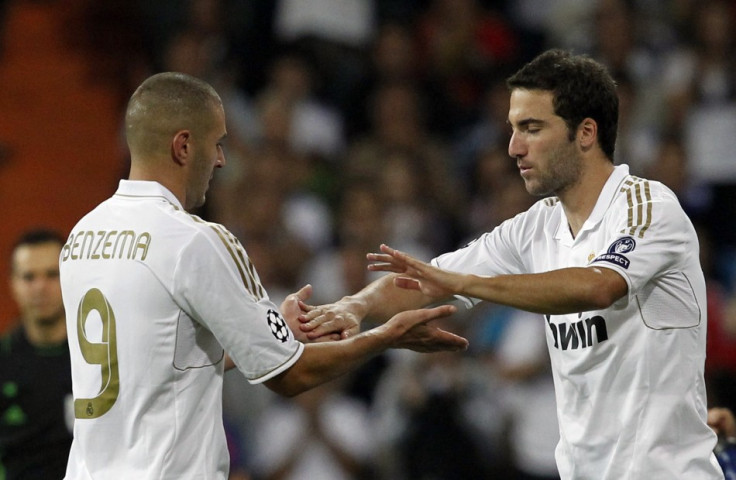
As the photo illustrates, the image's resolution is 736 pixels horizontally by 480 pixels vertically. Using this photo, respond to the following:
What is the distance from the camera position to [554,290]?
4.13 meters

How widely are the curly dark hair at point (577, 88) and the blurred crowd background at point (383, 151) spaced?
334 centimetres

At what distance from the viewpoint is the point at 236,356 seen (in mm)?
3945

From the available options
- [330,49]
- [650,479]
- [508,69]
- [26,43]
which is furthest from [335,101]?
[650,479]

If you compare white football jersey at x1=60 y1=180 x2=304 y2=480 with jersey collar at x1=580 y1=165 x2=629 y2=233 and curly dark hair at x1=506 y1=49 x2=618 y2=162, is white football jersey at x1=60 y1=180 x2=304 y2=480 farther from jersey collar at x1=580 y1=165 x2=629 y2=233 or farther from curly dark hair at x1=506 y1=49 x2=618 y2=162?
curly dark hair at x1=506 y1=49 x2=618 y2=162

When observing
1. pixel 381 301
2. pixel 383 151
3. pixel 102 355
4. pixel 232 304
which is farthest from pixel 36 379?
pixel 383 151

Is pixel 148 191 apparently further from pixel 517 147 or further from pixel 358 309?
pixel 517 147

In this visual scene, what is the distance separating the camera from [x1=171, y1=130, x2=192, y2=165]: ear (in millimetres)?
4098

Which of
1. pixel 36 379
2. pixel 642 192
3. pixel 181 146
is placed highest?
pixel 181 146

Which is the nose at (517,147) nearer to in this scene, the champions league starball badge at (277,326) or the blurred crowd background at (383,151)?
the champions league starball badge at (277,326)

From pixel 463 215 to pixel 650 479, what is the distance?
5486mm

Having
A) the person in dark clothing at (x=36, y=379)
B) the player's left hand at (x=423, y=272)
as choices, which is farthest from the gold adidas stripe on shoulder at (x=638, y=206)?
the person in dark clothing at (x=36, y=379)

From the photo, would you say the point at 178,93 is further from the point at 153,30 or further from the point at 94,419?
the point at 153,30

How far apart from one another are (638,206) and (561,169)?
0.41m

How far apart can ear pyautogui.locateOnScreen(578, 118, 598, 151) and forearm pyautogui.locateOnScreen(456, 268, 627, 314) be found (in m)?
0.73
